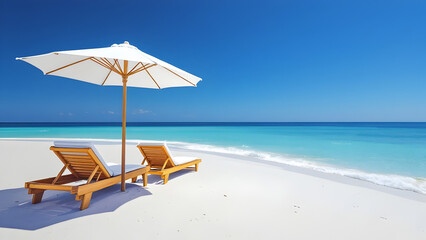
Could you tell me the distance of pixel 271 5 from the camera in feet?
55.7

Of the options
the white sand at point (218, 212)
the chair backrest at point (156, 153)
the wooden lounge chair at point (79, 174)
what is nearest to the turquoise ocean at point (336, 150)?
the white sand at point (218, 212)

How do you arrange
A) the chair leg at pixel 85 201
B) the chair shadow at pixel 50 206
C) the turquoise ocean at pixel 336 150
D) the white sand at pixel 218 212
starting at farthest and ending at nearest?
1. the turquoise ocean at pixel 336 150
2. the chair leg at pixel 85 201
3. the chair shadow at pixel 50 206
4. the white sand at pixel 218 212

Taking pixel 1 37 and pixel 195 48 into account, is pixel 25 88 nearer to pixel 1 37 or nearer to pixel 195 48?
pixel 1 37

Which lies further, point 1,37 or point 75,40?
point 1,37

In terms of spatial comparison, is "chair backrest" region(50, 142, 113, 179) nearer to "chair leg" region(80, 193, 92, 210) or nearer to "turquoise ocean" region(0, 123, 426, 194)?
"chair leg" region(80, 193, 92, 210)

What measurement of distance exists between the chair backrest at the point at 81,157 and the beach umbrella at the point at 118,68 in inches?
13.5

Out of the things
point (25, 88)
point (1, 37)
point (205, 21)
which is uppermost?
point (205, 21)

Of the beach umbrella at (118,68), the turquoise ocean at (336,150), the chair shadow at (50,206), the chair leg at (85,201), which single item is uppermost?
the beach umbrella at (118,68)

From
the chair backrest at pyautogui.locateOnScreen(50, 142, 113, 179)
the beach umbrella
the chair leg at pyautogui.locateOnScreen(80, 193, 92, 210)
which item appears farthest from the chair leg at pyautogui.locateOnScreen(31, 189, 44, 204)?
the beach umbrella

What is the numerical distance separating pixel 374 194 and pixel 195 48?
22557 mm

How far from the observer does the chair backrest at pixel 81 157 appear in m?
2.65

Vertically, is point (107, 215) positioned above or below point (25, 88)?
below

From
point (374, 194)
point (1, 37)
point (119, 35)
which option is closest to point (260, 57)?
point (119, 35)

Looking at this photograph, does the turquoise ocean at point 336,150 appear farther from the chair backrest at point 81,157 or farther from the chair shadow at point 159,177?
the chair backrest at point 81,157
